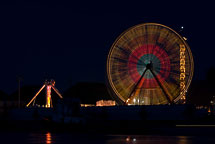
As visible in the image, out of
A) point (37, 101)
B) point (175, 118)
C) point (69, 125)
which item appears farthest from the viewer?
point (37, 101)

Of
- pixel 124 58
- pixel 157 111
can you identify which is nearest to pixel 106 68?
pixel 124 58

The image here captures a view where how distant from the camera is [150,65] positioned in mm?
56688

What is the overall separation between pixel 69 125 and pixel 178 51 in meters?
21.8

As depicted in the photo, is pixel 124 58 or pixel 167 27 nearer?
pixel 167 27

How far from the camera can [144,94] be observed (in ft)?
195

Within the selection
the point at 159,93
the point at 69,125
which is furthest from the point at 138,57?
the point at 69,125

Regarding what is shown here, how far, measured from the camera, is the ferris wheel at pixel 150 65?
55125 millimetres

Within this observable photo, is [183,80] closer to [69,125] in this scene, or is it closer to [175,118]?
[175,118]

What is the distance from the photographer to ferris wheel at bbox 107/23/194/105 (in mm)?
55125

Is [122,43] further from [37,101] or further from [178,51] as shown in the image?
[37,101]

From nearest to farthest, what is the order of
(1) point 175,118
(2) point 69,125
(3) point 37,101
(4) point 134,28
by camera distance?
(2) point 69,125 < (1) point 175,118 < (4) point 134,28 < (3) point 37,101

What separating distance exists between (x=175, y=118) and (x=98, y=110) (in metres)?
10.5

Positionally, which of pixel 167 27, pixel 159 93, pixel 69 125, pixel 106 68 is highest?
pixel 167 27

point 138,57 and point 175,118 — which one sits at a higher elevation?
point 138,57
